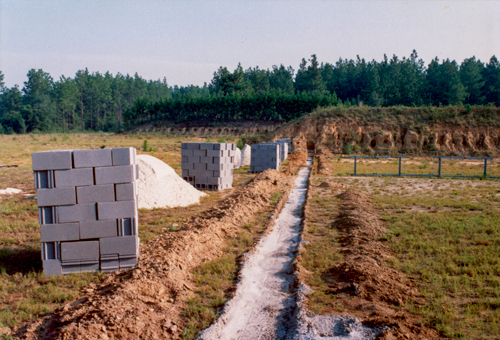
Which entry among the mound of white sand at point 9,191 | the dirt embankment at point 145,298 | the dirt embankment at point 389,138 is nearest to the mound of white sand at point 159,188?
the dirt embankment at point 145,298

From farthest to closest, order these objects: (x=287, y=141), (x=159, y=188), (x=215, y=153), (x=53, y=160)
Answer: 1. (x=287, y=141)
2. (x=215, y=153)
3. (x=159, y=188)
4. (x=53, y=160)

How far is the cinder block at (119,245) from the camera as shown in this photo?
631 centimetres

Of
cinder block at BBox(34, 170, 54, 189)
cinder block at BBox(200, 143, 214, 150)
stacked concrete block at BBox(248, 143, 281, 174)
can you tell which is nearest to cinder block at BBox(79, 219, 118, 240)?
cinder block at BBox(34, 170, 54, 189)

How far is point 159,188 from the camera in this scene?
38.4 ft

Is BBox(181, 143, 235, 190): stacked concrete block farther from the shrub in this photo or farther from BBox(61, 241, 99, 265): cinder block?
the shrub

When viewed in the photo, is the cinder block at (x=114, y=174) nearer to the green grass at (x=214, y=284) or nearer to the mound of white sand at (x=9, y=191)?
the green grass at (x=214, y=284)

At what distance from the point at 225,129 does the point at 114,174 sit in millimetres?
57089

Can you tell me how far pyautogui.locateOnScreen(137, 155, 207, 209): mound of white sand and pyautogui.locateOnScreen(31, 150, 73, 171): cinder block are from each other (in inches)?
198

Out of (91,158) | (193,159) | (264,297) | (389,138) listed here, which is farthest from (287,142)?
(264,297)

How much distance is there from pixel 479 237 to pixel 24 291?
9.12m

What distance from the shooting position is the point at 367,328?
4.39 metres

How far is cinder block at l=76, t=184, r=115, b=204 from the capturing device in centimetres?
625

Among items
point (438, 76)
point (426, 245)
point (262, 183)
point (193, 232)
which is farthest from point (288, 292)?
point (438, 76)

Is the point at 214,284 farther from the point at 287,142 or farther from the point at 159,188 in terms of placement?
the point at 287,142
